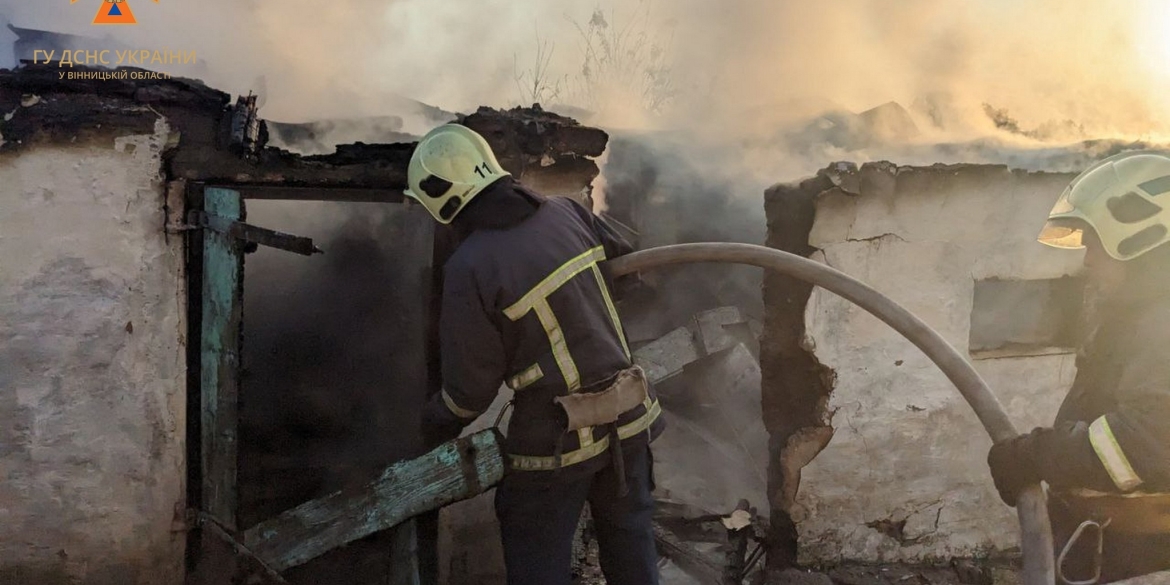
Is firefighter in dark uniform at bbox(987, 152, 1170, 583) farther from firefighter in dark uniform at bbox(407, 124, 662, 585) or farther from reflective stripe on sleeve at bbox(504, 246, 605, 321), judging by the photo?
reflective stripe on sleeve at bbox(504, 246, 605, 321)

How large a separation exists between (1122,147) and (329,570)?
7.52 meters

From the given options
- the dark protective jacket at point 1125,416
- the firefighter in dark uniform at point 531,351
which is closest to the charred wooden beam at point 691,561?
the firefighter in dark uniform at point 531,351

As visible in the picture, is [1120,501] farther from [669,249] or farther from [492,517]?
[492,517]

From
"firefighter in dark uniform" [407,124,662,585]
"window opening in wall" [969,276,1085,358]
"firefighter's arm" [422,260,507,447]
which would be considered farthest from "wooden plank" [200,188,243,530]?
"window opening in wall" [969,276,1085,358]

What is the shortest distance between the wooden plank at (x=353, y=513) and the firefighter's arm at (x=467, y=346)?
550 millimetres

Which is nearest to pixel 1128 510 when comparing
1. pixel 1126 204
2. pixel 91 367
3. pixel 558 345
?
pixel 1126 204

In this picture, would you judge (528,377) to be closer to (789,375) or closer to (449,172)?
(449,172)

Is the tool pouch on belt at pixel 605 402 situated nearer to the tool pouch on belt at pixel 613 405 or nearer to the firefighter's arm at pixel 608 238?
the tool pouch on belt at pixel 613 405

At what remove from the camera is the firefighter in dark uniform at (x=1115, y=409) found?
2.22 m

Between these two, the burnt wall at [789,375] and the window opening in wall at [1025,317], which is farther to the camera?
the window opening in wall at [1025,317]

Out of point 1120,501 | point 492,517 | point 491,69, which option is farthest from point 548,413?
point 491,69

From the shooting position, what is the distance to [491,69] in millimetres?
10023

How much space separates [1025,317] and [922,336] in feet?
8.43

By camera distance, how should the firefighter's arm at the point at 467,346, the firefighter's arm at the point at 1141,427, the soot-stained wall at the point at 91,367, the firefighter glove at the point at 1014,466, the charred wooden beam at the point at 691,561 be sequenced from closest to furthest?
the firefighter's arm at the point at 1141,427 < the firefighter glove at the point at 1014,466 < the firefighter's arm at the point at 467,346 < the soot-stained wall at the point at 91,367 < the charred wooden beam at the point at 691,561
